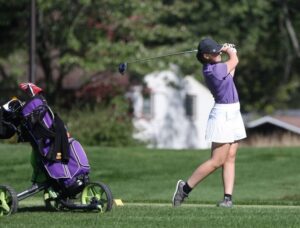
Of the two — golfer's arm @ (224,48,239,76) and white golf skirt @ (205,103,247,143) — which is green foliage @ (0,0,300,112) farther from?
white golf skirt @ (205,103,247,143)

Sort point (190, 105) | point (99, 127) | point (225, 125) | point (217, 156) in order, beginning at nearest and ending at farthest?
point (225, 125), point (217, 156), point (99, 127), point (190, 105)

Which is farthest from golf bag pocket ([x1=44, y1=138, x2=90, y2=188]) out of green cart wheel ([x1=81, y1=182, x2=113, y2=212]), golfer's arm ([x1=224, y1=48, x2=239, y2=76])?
golfer's arm ([x1=224, y1=48, x2=239, y2=76])

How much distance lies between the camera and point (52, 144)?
1079 cm

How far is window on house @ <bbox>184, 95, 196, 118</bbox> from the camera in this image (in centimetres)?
4668

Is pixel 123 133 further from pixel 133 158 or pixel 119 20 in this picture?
pixel 133 158

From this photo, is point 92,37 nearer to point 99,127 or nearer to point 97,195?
point 99,127

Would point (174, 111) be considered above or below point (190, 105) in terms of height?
below

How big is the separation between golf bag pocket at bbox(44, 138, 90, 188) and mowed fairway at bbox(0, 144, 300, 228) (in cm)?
37

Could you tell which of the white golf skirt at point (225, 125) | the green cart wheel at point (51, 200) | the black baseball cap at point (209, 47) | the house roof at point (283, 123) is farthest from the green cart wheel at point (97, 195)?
the house roof at point (283, 123)

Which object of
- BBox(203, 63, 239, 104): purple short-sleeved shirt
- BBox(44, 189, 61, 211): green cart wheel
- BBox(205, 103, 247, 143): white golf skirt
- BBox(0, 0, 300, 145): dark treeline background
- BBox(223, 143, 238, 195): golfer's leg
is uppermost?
BBox(0, 0, 300, 145): dark treeline background

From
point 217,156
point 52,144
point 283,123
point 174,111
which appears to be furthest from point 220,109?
point 283,123

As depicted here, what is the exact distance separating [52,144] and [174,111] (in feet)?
113

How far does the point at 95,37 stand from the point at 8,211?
21.8 m

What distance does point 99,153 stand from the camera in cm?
2067
